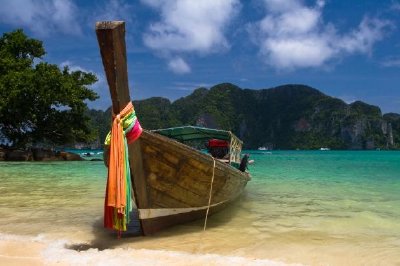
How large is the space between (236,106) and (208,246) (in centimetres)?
14366

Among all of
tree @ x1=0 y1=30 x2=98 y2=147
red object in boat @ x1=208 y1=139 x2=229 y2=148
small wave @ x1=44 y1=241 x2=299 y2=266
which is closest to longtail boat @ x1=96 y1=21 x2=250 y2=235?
small wave @ x1=44 y1=241 x2=299 y2=266

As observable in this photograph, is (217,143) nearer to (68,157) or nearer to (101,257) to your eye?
(101,257)

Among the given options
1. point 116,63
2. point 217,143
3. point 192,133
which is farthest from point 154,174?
point 217,143

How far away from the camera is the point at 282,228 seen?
22.1 feet

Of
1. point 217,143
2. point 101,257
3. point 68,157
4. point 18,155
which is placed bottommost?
point 101,257

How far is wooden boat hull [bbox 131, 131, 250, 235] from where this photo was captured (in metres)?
5.23

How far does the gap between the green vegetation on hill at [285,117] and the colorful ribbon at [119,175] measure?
4292 inches

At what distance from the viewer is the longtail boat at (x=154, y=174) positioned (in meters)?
4.30

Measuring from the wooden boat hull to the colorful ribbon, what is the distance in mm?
360

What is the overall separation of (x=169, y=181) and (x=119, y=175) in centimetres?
106

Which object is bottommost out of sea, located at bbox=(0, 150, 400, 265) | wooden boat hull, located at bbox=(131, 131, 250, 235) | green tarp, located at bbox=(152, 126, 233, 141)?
sea, located at bbox=(0, 150, 400, 265)

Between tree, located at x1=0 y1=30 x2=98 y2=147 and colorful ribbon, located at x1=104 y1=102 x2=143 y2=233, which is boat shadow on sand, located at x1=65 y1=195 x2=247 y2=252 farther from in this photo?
tree, located at x1=0 y1=30 x2=98 y2=147

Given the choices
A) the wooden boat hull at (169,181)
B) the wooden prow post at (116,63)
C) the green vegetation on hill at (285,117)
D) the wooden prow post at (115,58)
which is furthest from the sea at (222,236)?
the green vegetation on hill at (285,117)

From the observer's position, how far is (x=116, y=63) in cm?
425
